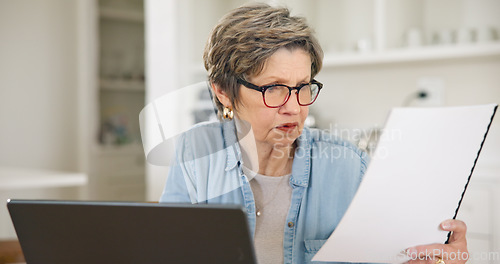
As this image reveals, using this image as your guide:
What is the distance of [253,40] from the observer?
1.01m

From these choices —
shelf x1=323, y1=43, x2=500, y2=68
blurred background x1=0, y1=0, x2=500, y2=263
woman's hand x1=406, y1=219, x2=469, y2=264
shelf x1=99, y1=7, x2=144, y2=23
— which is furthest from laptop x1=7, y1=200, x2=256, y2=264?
shelf x1=99, y1=7, x2=144, y2=23

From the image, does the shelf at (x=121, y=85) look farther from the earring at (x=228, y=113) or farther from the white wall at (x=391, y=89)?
the earring at (x=228, y=113)

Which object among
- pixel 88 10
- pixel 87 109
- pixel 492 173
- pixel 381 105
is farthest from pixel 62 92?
pixel 492 173

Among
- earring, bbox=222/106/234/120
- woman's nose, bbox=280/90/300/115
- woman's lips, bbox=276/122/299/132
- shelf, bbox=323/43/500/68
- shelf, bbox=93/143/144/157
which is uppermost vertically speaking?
shelf, bbox=323/43/500/68

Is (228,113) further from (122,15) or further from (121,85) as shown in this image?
(122,15)

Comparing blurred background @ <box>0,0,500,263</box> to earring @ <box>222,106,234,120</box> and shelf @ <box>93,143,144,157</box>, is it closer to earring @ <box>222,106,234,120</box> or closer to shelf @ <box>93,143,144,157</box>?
shelf @ <box>93,143,144,157</box>

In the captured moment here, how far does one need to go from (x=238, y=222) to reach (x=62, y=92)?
3451 mm

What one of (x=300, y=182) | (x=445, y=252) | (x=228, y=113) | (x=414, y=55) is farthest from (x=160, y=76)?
(x=445, y=252)

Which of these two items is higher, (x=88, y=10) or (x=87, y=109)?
(x=88, y=10)

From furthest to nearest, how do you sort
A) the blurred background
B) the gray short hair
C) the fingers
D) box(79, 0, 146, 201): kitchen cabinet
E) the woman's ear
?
box(79, 0, 146, 201): kitchen cabinet, the blurred background, the woman's ear, the gray short hair, the fingers

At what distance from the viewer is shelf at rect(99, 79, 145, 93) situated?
12.3 feet

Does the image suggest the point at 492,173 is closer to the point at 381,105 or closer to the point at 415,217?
the point at 381,105

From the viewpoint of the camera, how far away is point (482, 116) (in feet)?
2.26

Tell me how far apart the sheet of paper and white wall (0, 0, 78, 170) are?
330 centimetres
